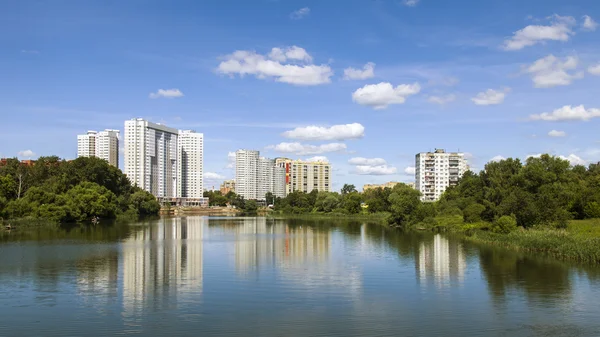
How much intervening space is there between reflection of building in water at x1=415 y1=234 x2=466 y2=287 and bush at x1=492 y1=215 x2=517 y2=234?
3535mm

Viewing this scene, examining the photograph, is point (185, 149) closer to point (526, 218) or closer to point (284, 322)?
point (526, 218)

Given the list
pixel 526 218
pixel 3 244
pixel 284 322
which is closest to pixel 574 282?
pixel 284 322

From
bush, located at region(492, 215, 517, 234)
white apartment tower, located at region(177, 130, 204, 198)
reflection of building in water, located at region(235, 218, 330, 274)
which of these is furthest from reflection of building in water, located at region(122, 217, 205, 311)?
white apartment tower, located at region(177, 130, 204, 198)

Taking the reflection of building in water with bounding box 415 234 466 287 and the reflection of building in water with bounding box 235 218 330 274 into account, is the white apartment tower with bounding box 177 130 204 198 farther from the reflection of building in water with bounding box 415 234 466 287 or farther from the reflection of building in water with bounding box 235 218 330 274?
the reflection of building in water with bounding box 415 234 466 287

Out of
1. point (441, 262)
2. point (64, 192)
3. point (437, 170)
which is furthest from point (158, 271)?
point (437, 170)

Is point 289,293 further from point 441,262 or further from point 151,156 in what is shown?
point 151,156

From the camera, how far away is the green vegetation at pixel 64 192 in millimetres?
67188

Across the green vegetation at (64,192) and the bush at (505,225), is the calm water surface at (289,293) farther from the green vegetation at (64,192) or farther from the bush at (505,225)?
the green vegetation at (64,192)

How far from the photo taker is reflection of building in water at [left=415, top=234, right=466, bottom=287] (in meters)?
27.0

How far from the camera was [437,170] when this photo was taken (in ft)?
481

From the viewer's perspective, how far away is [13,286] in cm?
2239

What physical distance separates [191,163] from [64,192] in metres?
103

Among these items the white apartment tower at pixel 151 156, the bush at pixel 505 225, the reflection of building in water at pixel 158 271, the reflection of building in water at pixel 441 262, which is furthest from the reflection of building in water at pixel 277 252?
the white apartment tower at pixel 151 156

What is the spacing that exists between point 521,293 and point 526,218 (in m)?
23.6
